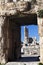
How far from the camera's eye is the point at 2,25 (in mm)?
20047

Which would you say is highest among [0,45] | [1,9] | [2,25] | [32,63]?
[1,9]

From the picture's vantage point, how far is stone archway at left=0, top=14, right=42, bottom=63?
19.9 m

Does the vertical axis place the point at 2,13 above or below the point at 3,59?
above

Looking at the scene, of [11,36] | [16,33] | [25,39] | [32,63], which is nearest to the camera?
[32,63]

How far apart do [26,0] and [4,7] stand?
1997 mm

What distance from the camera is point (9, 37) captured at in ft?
71.8

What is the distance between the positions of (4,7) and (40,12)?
3.12 metres

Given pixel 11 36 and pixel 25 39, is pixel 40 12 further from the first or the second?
pixel 25 39

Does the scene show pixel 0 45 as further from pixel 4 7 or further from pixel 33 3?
pixel 33 3

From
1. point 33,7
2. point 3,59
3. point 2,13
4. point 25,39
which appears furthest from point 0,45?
point 25,39

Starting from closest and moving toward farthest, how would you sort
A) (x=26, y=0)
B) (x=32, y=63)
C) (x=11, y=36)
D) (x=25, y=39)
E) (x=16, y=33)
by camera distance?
1. (x=32, y=63)
2. (x=26, y=0)
3. (x=11, y=36)
4. (x=16, y=33)
5. (x=25, y=39)

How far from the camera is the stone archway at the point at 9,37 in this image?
782 inches

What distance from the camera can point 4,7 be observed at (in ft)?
65.6

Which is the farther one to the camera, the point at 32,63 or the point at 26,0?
the point at 26,0
